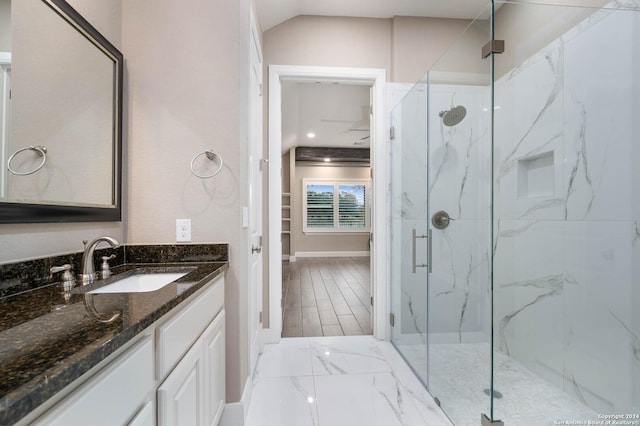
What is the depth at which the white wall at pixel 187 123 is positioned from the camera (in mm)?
1585

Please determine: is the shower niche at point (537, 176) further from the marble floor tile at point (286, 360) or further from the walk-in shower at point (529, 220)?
the marble floor tile at point (286, 360)

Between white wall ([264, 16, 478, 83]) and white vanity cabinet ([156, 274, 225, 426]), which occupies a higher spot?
white wall ([264, 16, 478, 83])

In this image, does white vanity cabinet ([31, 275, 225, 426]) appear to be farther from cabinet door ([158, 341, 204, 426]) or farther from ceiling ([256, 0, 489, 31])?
ceiling ([256, 0, 489, 31])

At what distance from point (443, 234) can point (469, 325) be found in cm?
63

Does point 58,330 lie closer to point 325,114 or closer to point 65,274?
point 65,274

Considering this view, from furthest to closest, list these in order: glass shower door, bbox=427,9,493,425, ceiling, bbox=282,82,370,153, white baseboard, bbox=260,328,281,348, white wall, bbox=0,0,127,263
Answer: ceiling, bbox=282,82,370,153, white baseboard, bbox=260,328,281,348, glass shower door, bbox=427,9,493,425, white wall, bbox=0,0,127,263

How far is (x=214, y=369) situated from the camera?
52.7 inches

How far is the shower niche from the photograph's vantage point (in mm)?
1812

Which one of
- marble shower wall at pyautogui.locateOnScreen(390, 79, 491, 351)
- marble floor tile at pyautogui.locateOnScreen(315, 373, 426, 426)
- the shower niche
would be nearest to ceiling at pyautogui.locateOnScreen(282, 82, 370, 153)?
marble shower wall at pyautogui.locateOnScreen(390, 79, 491, 351)

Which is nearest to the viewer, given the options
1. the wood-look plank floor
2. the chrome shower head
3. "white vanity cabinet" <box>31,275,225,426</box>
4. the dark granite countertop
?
the dark granite countertop

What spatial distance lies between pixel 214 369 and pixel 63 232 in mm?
907

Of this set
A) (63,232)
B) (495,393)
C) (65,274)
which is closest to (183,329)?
(65,274)

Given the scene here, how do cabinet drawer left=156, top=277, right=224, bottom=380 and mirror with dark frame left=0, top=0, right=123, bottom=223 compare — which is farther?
mirror with dark frame left=0, top=0, right=123, bottom=223

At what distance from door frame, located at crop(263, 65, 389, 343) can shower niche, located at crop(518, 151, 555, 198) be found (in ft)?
3.36
